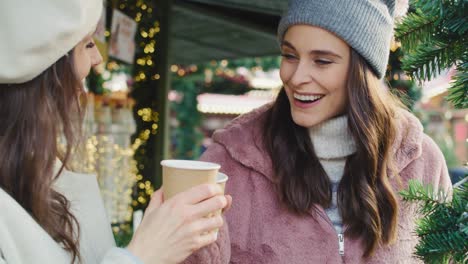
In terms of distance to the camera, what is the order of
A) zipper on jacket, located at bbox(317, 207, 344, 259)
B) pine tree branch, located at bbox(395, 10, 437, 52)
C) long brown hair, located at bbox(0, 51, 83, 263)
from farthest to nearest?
1. zipper on jacket, located at bbox(317, 207, 344, 259)
2. pine tree branch, located at bbox(395, 10, 437, 52)
3. long brown hair, located at bbox(0, 51, 83, 263)

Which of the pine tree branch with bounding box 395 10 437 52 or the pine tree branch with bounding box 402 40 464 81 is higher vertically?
the pine tree branch with bounding box 395 10 437 52

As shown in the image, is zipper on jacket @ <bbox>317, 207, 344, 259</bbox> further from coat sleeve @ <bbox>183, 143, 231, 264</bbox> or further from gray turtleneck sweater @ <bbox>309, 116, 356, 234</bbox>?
coat sleeve @ <bbox>183, 143, 231, 264</bbox>

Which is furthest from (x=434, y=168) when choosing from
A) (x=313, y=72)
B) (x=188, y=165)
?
(x=188, y=165)

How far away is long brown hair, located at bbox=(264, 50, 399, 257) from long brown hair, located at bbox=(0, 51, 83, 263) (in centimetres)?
74

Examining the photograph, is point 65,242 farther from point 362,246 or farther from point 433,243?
point 362,246

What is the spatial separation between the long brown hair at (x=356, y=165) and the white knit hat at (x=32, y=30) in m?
0.85

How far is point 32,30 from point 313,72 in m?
0.87

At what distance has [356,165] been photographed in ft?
5.54

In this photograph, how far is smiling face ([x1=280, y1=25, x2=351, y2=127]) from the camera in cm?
160

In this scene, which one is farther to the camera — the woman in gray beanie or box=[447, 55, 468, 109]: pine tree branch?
the woman in gray beanie

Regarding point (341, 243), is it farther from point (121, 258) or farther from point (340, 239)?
point (121, 258)

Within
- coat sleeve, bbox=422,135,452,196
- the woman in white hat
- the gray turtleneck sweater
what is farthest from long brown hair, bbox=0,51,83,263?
coat sleeve, bbox=422,135,452,196

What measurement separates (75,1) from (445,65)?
2.45 ft

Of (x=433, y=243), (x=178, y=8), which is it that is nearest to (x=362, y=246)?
(x=433, y=243)
